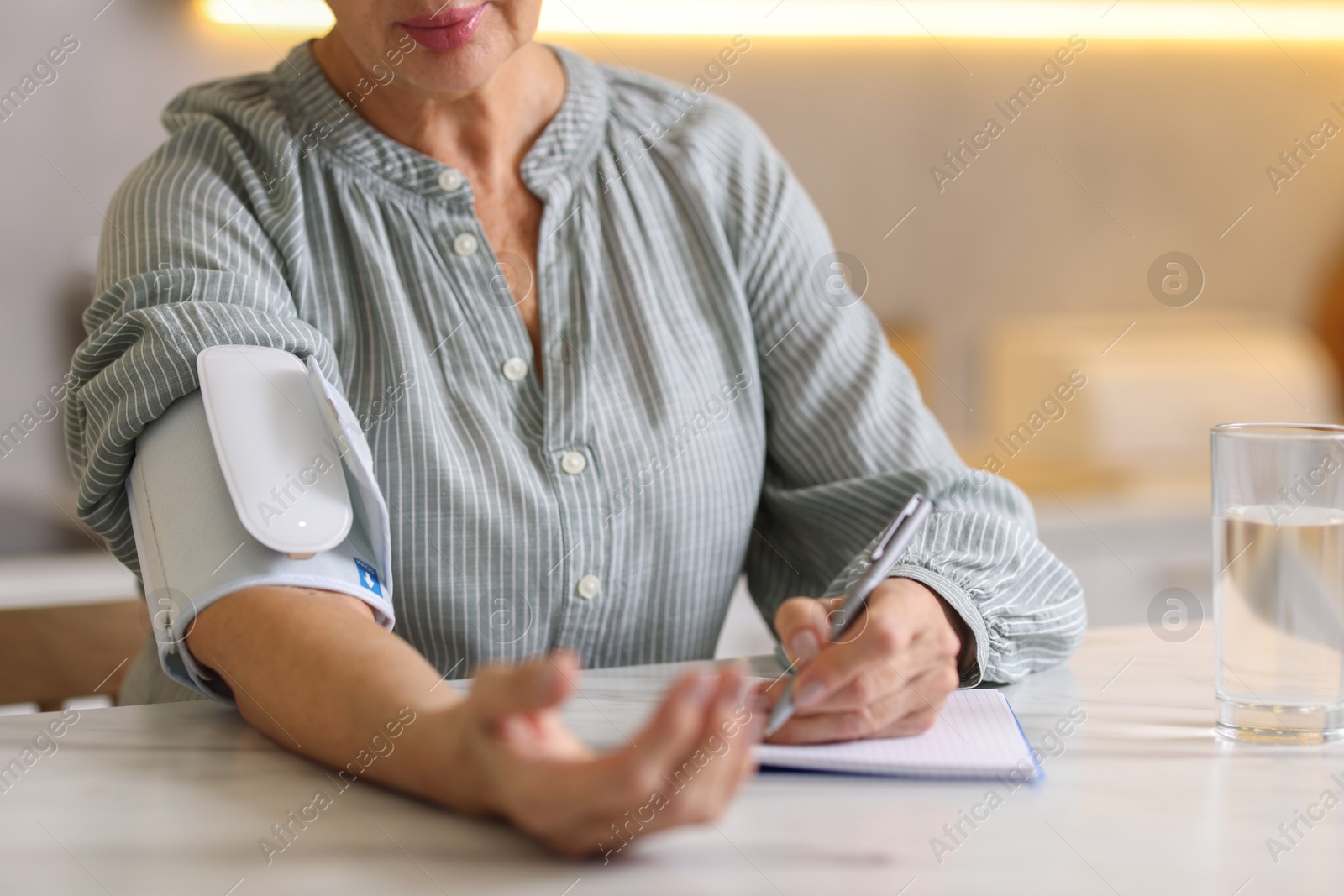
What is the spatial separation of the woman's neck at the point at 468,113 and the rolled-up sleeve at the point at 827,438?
156mm

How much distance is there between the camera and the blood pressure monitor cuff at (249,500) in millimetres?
634

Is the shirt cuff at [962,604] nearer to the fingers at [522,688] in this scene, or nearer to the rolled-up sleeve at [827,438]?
the rolled-up sleeve at [827,438]

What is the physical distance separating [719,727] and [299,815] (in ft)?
0.68

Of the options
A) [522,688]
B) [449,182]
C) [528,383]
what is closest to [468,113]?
[449,182]

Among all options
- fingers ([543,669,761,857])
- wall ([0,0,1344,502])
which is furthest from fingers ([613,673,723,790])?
wall ([0,0,1344,502])

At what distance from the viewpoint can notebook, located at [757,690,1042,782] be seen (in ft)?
1.86

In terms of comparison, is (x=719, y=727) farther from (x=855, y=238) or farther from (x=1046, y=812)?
(x=855, y=238)

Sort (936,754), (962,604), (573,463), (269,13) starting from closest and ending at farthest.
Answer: (936,754)
(962,604)
(573,463)
(269,13)

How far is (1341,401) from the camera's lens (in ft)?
8.75

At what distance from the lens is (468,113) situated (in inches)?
37.7

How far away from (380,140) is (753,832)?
622 mm

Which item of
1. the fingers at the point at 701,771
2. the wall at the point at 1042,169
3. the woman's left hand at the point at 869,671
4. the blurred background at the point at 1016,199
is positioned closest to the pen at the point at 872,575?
the woman's left hand at the point at 869,671

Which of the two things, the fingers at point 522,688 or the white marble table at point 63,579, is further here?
the white marble table at point 63,579

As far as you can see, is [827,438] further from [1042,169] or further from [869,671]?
[1042,169]
